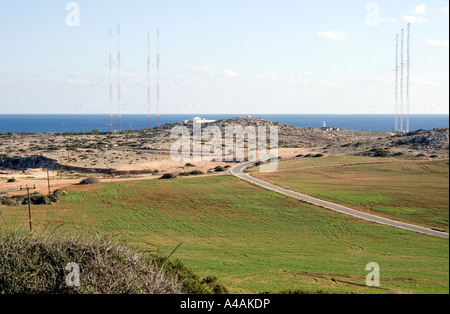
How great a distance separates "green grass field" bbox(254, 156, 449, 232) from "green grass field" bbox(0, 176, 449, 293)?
2.93 meters

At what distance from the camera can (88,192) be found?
50438 millimetres

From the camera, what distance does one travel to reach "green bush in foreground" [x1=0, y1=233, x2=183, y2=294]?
13.9 meters

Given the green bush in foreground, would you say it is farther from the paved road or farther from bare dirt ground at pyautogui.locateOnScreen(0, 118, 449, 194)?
bare dirt ground at pyautogui.locateOnScreen(0, 118, 449, 194)

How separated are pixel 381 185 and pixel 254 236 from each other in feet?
53.1

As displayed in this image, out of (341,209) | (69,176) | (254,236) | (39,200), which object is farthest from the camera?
(69,176)

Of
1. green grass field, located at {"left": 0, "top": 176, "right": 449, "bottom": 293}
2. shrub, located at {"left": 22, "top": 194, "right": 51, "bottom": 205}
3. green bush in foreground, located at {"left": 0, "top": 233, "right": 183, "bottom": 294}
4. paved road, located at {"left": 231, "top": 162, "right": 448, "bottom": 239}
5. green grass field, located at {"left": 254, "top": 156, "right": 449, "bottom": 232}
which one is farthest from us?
shrub, located at {"left": 22, "top": 194, "right": 51, "bottom": 205}

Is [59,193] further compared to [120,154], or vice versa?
[120,154]

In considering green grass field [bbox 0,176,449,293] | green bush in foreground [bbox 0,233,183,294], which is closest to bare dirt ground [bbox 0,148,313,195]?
green grass field [bbox 0,176,449,293]

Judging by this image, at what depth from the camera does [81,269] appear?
14.4 meters

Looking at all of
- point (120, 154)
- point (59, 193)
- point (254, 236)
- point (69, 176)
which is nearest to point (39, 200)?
point (59, 193)

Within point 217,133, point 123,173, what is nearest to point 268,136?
point 217,133

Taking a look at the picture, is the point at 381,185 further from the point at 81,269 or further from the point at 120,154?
the point at 120,154

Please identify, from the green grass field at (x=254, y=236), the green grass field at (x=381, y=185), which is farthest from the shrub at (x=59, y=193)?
the green grass field at (x=381, y=185)
